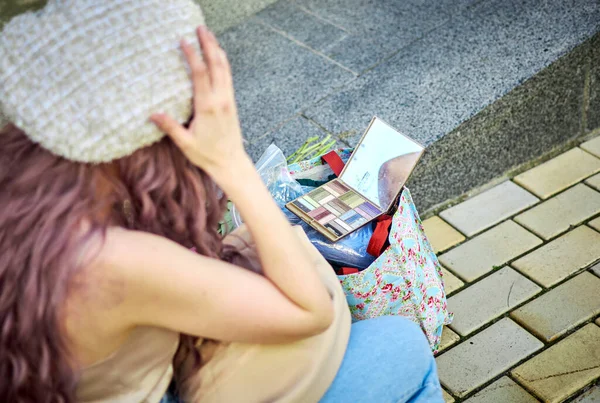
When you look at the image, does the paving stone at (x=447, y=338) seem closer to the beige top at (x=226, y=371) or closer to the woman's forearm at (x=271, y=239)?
the beige top at (x=226, y=371)

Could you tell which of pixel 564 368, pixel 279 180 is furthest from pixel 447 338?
pixel 279 180

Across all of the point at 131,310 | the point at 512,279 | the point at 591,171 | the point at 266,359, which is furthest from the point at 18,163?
the point at 591,171

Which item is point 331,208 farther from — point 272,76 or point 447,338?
point 272,76

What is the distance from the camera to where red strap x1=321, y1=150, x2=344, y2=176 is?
82.1 inches

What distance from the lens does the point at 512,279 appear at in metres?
2.41

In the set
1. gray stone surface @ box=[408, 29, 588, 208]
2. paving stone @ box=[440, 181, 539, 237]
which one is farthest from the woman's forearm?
paving stone @ box=[440, 181, 539, 237]

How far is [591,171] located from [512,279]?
0.73m

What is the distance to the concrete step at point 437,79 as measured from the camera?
2.68 meters

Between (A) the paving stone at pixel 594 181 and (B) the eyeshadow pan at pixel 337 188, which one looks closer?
(B) the eyeshadow pan at pixel 337 188

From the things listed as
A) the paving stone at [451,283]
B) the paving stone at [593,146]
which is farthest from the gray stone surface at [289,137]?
the paving stone at [593,146]

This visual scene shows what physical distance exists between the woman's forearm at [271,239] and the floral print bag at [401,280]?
59cm

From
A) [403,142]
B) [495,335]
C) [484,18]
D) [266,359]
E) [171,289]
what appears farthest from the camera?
[484,18]

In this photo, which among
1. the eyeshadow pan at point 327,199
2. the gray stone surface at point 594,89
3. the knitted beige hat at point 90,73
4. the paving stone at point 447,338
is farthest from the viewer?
the gray stone surface at point 594,89

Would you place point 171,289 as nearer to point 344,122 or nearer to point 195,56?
point 195,56
